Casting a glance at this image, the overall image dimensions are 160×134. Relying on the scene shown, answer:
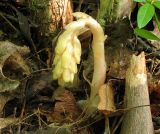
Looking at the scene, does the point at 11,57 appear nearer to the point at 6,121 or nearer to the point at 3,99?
the point at 3,99

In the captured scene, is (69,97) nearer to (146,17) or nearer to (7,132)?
(7,132)

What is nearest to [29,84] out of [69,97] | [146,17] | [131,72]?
[69,97]

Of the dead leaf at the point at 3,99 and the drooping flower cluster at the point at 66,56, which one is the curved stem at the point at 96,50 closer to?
the drooping flower cluster at the point at 66,56

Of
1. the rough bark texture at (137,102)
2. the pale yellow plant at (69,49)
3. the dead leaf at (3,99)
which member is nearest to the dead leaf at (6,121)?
the dead leaf at (3,99)

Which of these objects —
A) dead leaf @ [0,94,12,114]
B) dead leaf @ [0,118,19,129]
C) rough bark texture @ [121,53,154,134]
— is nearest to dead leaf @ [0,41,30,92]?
dead leaf @ [0,94,12,114]

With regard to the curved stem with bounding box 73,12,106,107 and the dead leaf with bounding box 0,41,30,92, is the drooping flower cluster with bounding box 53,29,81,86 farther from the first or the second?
the dead leaf with bounding box 0,41,30,92
